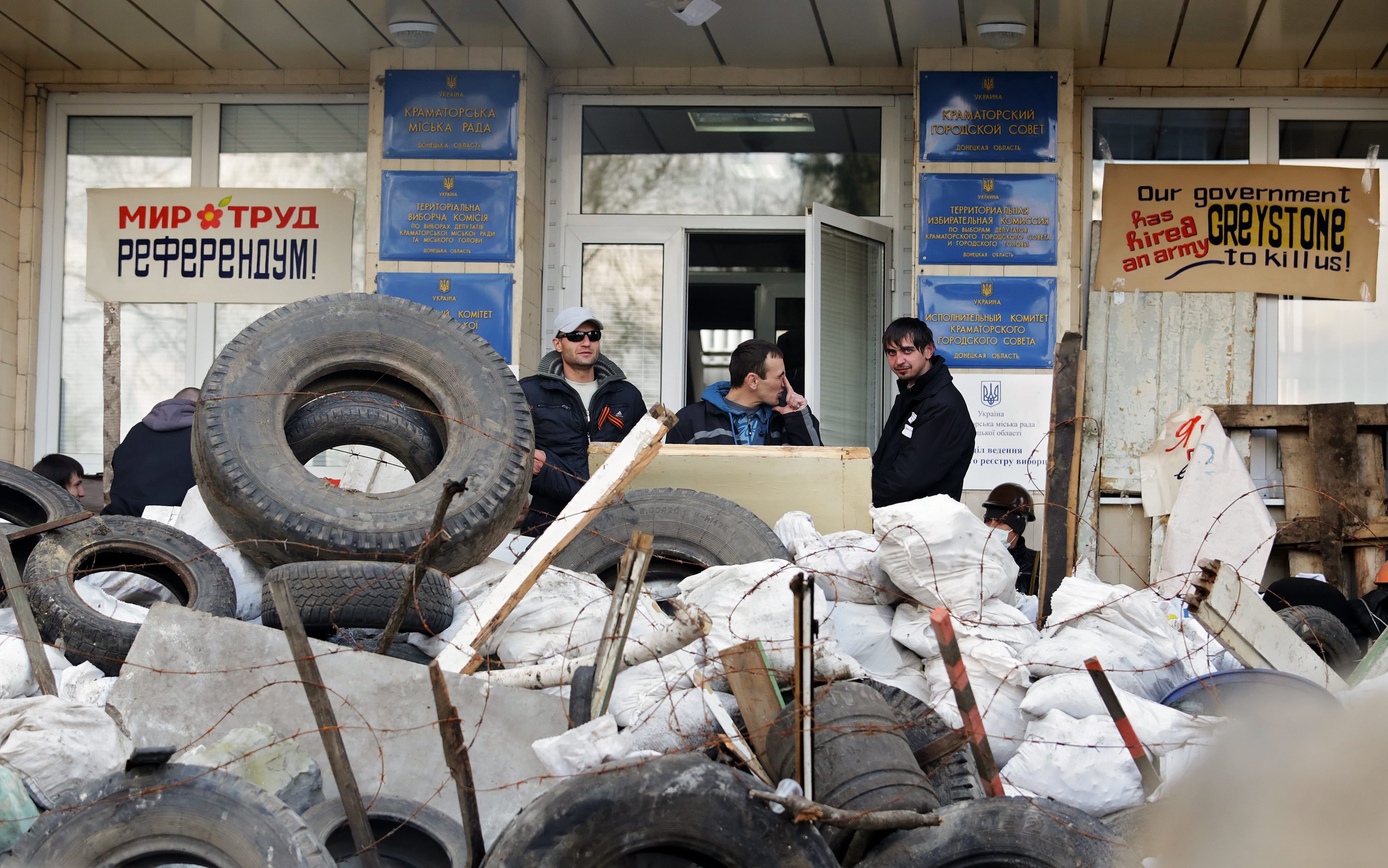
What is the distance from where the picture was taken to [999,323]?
720 centimetres

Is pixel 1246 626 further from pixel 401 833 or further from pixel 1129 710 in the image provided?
pixel 401 833

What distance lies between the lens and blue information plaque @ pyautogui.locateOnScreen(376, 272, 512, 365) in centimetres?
727

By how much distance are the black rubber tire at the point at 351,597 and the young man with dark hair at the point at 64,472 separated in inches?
121

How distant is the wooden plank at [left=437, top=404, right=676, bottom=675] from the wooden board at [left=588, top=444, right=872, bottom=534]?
116 centimetres

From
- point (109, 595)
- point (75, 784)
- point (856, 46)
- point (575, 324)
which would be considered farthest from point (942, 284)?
point (75, 784)

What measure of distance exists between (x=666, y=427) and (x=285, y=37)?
4.94m

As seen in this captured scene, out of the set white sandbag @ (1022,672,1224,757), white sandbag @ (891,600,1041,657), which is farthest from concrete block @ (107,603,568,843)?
white sandbag @ (1022,672,1224,757)

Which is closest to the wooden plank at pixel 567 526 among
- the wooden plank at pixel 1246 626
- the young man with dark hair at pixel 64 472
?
the wooden plank at pixel 1246 626

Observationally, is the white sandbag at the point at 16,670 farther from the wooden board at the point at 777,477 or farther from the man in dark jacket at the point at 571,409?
the wooden board at the point at 777,477

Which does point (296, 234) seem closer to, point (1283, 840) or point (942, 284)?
point (942, 284)

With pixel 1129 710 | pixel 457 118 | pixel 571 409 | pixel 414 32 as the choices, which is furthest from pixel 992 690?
pixel 414 32

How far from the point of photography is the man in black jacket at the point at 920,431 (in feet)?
17.0

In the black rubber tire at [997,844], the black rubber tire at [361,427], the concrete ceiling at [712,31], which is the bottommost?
the black rubber tire at [997,844]

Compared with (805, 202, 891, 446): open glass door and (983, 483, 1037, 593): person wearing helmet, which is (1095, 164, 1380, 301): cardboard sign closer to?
(805, 202, 891, 446): open glass door
